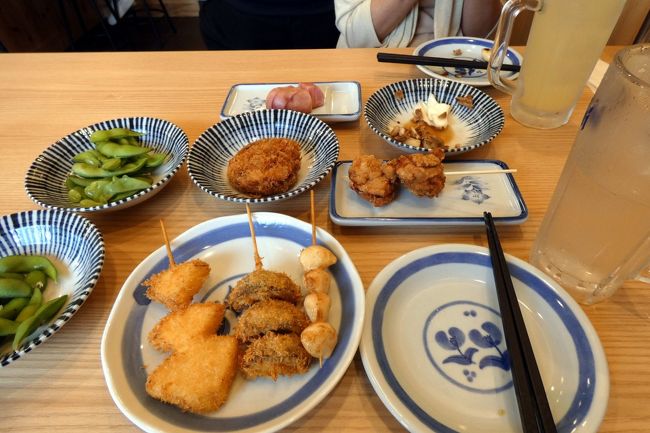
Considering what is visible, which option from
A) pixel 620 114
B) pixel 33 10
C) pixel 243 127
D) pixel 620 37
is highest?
pixel 620 114

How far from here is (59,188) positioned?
1.38m

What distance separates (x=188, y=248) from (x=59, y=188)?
640 millimetres

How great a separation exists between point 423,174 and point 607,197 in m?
0.47

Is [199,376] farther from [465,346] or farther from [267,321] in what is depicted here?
[465,346]

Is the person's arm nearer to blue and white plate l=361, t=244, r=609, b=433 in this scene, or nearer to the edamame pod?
blue and white plate l=361, t=244, r=609, b=433

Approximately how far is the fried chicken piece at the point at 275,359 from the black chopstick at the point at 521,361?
0.44m

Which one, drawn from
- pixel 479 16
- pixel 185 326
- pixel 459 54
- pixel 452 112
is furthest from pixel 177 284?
pixel 479 16

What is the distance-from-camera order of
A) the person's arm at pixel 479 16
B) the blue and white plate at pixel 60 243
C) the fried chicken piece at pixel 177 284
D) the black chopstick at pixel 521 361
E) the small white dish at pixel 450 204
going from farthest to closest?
1. the person's arm at pixel 479 16
2. the small white dish at pixel 450 204
3. the blue and white plate at pixel 60 243
4. the fried chicken piece at pixel 177 284
5. the black chopstick at pixel 521 361

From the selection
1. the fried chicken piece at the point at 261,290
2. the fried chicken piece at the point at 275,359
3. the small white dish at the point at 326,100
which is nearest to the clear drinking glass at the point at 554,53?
the small white dish at the point at 326,100

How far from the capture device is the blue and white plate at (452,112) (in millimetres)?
1482

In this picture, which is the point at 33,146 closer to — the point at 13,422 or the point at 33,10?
the point at 13,422

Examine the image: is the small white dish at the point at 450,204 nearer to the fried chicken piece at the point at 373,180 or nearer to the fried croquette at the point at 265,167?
the fried chicken piece at the point at 373,180

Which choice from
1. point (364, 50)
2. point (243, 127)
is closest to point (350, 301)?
point (243, 127)

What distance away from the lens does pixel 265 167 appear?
1344 mm
